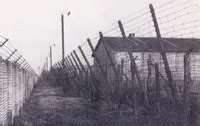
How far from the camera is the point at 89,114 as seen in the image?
9.65 m

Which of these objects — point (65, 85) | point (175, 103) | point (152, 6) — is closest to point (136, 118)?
point (175, 103)

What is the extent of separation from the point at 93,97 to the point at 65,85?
1061 cm

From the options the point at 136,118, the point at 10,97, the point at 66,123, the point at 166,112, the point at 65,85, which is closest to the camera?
the point at 166,112

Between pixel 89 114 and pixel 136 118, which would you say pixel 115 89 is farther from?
pixel 136 118

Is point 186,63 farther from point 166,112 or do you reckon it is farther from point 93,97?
point 93,97

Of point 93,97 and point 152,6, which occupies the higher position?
point 152,6

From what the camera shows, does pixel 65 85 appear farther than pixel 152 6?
Yes

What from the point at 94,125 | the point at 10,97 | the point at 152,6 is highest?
the point at 152,6

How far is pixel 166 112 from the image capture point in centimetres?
609

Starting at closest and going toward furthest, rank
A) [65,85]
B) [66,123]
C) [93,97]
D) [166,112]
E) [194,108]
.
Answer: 1. [194,108]
2. [166,112]
3. [66,123]
4. [93,97]
5. [65,85]

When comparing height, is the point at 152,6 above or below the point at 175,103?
above

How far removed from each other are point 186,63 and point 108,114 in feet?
10.5

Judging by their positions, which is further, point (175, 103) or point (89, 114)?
point (89, 114)

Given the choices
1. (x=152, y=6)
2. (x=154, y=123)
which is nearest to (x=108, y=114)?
(x=154, y=123)
